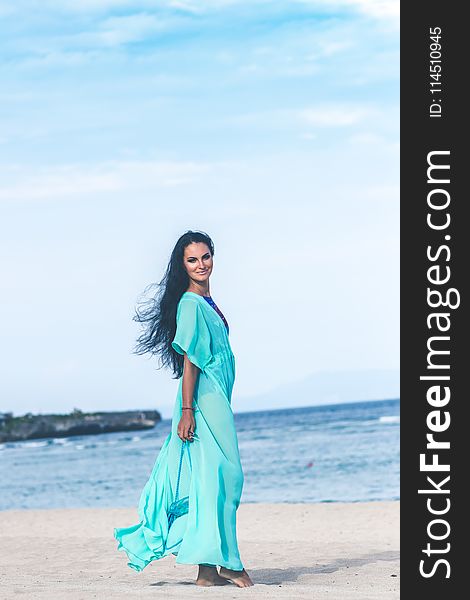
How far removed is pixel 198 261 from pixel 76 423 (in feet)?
275

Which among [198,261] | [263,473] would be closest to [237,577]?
[198,261]

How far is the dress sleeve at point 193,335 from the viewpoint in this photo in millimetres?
6730

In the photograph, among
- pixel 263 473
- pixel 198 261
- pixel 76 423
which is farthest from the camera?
pixel 76 423

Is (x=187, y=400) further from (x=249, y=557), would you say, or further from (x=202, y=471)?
(x=249, y=557)

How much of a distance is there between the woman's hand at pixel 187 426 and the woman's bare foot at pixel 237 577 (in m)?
0.85

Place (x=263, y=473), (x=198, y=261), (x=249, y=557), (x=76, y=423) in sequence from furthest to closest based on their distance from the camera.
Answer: (x=76, y=423), (x=263, y=473), (x=249, y=557), (x=198, y=261)

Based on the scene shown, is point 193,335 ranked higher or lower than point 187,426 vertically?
higher

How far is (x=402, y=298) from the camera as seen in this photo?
5801mm

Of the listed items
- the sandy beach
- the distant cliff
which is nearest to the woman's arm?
the sandy beach

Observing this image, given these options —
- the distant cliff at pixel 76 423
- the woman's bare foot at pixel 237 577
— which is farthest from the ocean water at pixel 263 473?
the distant cliff at pixel 76 423

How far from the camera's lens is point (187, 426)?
6734 mm

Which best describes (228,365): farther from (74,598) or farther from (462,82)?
(462,82)

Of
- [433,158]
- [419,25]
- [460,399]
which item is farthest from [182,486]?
[419,25]

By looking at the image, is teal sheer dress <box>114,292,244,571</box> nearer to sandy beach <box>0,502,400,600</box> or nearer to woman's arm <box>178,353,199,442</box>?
woman's arm <box>178,353,199,442</box>
